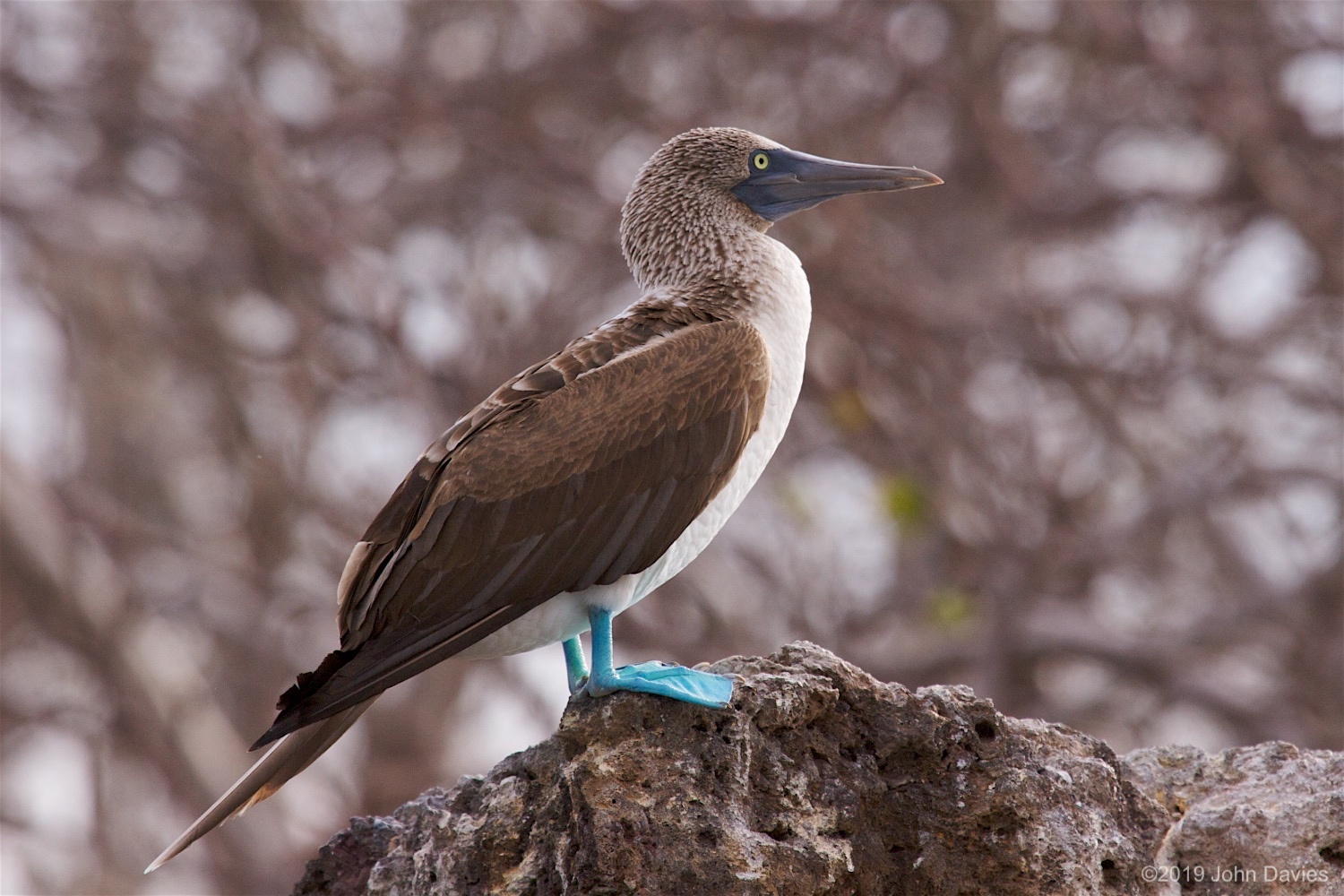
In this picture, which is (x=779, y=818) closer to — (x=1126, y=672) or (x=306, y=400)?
(x=1126, y=672)

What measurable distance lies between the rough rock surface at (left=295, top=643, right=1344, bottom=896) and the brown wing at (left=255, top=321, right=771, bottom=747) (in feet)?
1.29

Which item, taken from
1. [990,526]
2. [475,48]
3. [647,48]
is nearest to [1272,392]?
[990,526]

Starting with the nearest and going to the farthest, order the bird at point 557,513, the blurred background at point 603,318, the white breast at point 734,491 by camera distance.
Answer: the bird at point 557,513
the white breast at point 734,491
the blurred background at point 603,318

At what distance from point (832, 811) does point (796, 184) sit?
7.44 ft

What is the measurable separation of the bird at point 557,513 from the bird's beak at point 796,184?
76 cm

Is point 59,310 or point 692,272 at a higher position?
point 59,310

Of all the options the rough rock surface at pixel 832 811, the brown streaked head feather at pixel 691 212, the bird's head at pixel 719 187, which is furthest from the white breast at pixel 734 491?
the rough rock surface at pixel 832 811

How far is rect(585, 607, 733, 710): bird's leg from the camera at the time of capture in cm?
390

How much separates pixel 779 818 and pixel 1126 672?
8.21 meters

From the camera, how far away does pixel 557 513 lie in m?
4.45

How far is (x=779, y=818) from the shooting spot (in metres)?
3.89

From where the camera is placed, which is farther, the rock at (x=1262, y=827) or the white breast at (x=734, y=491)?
the white breast at (x=734, y=491)

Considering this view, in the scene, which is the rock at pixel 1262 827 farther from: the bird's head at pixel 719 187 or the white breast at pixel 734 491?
the bird's head at pixel 719 187

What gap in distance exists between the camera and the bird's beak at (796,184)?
5.49 metres
